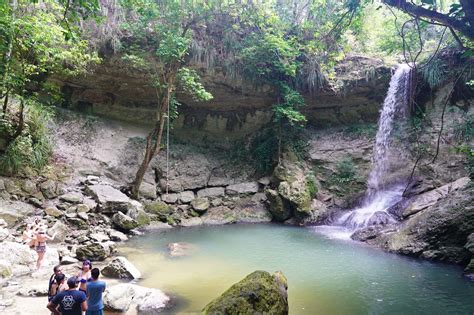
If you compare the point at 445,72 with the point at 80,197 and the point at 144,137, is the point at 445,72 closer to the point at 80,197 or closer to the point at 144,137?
the point at 144,137

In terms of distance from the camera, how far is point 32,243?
745 cm

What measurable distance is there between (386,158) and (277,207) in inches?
205

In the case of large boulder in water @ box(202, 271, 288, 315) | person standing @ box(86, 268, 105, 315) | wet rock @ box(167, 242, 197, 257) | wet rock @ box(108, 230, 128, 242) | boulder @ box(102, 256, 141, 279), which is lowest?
wet rock @ box(108, 230, 128, 242)

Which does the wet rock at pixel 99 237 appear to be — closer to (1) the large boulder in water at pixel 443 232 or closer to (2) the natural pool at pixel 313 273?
(2) the natural pool at pixel 313 273

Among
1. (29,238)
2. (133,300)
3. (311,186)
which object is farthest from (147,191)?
(133,300)

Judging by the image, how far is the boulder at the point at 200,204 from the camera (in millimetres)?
13820

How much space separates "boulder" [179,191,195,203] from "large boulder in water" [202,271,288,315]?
1013cm

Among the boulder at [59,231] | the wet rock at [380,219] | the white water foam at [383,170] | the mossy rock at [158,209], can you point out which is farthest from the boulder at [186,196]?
the wet rock at [380,219]

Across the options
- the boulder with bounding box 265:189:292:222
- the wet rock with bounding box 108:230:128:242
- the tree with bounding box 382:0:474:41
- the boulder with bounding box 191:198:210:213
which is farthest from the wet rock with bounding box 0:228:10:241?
the boulder with bounding box 265:189:292:222

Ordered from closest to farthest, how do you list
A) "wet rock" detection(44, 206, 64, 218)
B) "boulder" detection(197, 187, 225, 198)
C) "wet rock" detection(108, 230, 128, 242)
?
1. "wet rock" detection(108, 230, 128, 242)
2. "wet rock" detection(44, 206, 64, 218)
3. "boulder" detection(197, 187, 225, 198)

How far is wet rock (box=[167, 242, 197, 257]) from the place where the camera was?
8445mm

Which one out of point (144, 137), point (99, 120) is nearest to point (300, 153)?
point (144, 137)

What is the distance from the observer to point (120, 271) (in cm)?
643

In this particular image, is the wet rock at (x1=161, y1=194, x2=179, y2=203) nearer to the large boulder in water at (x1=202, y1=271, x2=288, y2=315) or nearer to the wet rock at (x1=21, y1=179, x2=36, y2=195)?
the wet rock at (x1=21, y1=179, x2=36, y2=195)
